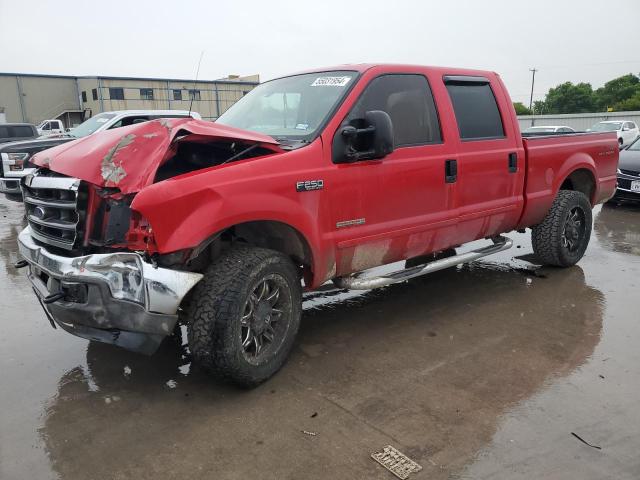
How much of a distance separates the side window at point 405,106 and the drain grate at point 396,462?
86.6 inches

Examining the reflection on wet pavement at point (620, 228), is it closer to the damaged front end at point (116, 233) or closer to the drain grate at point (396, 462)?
the drain grate at point (396, 462)

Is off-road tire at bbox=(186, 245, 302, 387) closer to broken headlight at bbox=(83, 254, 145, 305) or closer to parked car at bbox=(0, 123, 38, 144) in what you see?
broken headlight at bbox=(83, 254, 145, 305)

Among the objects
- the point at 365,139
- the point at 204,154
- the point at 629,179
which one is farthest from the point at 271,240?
the point at 629,179

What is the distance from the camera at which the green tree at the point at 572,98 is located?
66.6 meters

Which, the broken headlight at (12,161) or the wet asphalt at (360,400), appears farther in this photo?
the broken headlight at (12,161)

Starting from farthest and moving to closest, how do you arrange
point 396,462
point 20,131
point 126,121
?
1. point 20,131
2. point 126,121
3. point 396,462

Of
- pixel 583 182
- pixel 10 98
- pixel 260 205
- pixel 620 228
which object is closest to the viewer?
pixel 260 205

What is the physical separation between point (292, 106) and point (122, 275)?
6.20ft

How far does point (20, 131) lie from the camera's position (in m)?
16.1

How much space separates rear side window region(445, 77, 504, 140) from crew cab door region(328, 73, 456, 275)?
0.32 meters

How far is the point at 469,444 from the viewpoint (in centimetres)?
269

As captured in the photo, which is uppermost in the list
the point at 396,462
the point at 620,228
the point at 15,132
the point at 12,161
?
the point at 15,132

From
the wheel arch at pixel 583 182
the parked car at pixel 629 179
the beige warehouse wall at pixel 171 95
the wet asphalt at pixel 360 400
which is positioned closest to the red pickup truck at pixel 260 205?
the wet asphalt at pixel 360 400

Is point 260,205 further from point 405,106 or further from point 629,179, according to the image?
point 629,179
